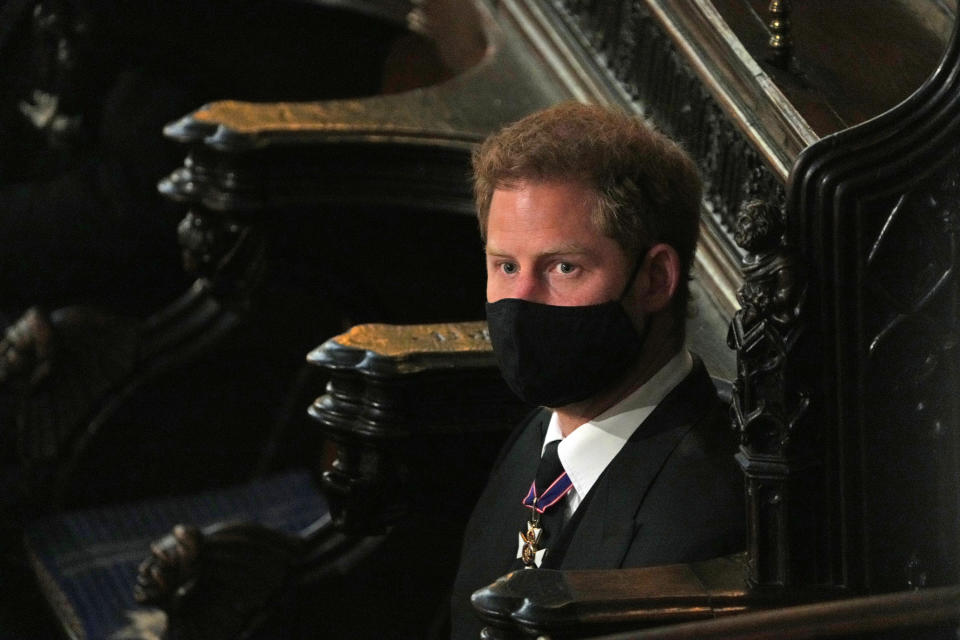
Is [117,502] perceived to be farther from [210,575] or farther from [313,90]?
[313,90]

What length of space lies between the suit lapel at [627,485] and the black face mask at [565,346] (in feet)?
0.27

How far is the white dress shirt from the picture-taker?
213 cm

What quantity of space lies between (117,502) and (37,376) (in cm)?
39

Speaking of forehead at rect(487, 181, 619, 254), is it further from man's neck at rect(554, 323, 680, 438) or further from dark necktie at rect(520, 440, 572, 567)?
dark necktie at rect(520, 440, 572, 567)

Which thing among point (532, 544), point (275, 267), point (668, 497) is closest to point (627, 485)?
point (668, 497)

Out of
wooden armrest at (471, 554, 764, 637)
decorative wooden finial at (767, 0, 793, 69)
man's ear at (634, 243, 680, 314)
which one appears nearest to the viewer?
wooden armrest at (471, 554, 764, 637)

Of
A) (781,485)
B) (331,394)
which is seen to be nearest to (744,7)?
(331,394)

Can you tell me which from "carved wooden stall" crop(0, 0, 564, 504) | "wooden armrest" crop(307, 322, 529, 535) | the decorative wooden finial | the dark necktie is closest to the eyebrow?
the dark necktie

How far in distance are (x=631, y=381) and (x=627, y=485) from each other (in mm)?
155

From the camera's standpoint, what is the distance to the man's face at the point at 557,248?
2.08m

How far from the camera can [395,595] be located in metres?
3.54

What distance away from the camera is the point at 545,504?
7.14 feet

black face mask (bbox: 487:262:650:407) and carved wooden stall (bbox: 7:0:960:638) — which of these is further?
black face mask (bbox: 487:262:650:407)

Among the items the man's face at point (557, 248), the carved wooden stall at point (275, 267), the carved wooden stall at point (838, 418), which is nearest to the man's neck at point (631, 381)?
the man's face at point (557, 248)
